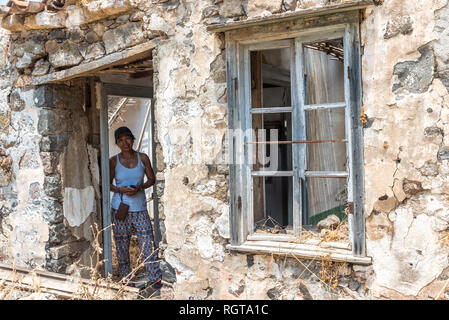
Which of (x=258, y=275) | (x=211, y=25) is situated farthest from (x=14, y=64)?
(x=258, y=275)

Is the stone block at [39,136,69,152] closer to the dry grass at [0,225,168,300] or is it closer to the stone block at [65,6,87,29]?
the stone block at [65,6,87,29]

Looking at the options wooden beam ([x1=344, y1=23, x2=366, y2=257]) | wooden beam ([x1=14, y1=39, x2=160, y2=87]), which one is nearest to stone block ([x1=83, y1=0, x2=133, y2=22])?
wooden beam ([x1=14, y1=39, x2=160, y2=87])

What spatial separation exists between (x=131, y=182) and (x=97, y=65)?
132 cm

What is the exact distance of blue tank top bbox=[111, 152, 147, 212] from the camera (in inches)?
188

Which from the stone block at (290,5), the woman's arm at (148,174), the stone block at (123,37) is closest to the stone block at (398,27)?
the stone block at (290,5)

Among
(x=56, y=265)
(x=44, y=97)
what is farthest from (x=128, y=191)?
(x=44, y=97)

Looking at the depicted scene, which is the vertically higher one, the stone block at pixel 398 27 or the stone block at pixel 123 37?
the stone block at pixel 123 37

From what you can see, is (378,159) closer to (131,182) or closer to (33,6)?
(131,182)

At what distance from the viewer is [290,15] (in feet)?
10.2

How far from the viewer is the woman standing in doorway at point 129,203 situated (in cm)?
477

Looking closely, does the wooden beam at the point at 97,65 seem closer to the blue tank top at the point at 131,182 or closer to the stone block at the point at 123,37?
the stone block at the point at 123,37

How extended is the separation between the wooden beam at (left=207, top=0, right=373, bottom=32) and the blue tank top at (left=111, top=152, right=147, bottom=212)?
2.01m

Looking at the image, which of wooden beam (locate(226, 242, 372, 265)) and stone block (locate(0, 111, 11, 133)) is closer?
wooden beam (locate(226, 242, 372, 265))

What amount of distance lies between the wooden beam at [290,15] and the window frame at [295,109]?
51 millimetres
